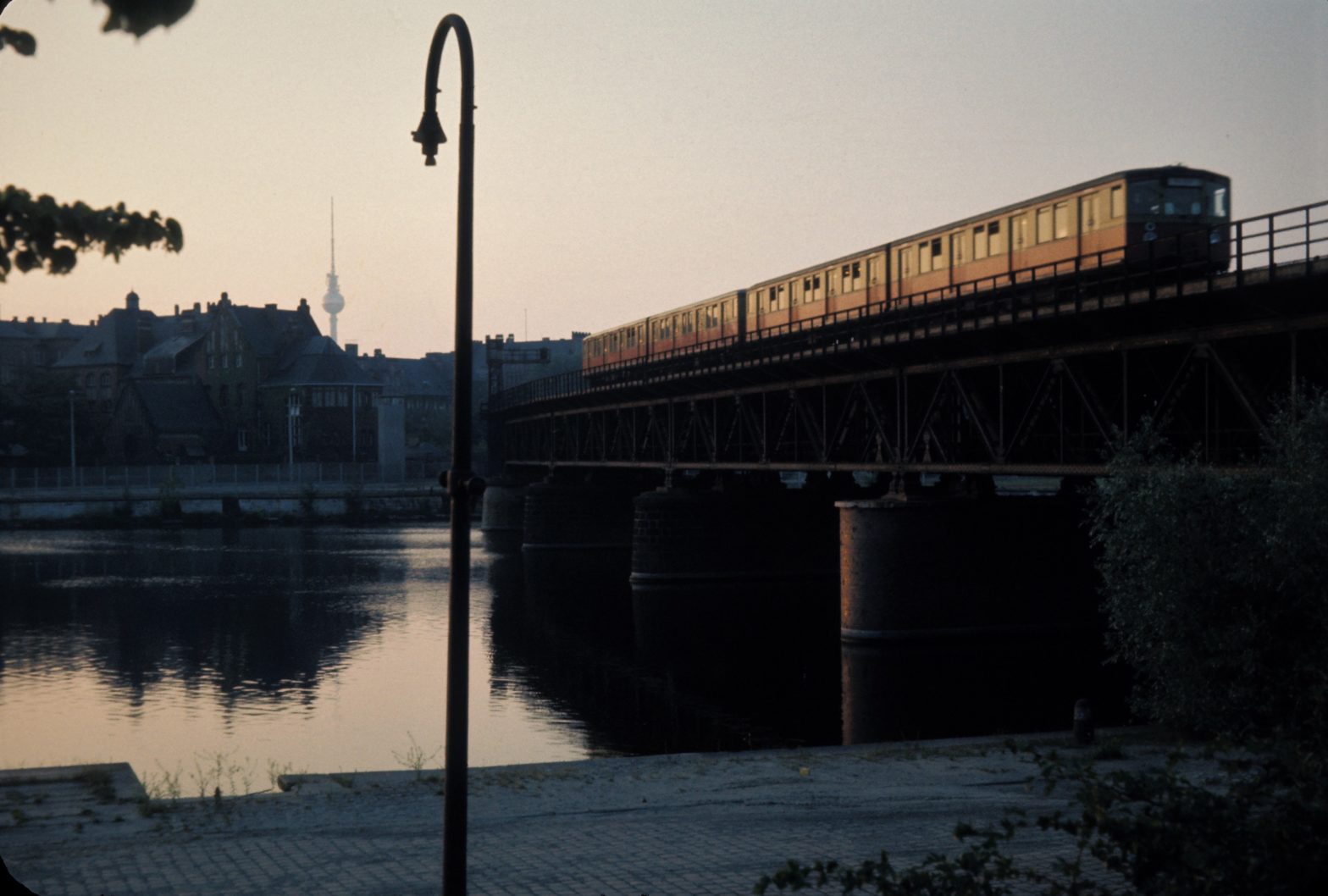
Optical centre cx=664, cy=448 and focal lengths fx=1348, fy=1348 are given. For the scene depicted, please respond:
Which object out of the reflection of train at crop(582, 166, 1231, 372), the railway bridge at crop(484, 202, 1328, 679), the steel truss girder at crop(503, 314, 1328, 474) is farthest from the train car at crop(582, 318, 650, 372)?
the reflection of train at crop(582, 166, 1231, 372)

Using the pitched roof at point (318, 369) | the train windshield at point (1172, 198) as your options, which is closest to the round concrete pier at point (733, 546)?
the train windshield at point (1172, 198)

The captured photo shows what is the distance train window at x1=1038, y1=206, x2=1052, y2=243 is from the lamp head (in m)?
30.1

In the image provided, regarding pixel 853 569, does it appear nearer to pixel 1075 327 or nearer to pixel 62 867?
pixel 1075 327

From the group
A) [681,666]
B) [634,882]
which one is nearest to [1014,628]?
[681,666]

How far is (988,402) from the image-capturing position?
137 ft

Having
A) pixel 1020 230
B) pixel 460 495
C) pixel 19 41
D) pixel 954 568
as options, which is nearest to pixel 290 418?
pixel 954 568

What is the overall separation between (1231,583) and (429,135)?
16.0 meters

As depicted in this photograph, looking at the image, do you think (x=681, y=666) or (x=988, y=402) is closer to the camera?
(x=681, y=666)

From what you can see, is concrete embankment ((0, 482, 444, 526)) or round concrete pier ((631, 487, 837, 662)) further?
concrete embankment ((0, 482, 444, 526))

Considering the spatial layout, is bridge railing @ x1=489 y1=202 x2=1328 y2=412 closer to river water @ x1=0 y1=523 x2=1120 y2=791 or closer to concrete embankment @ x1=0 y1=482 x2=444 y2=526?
river water @ x1=0 y1=523 x2=1120 y2=791

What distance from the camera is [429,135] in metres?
10.1

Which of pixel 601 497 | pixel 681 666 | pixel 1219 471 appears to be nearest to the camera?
pixel 1219 471

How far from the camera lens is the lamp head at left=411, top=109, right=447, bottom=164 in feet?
33.2

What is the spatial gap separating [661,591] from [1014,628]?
1920cm
